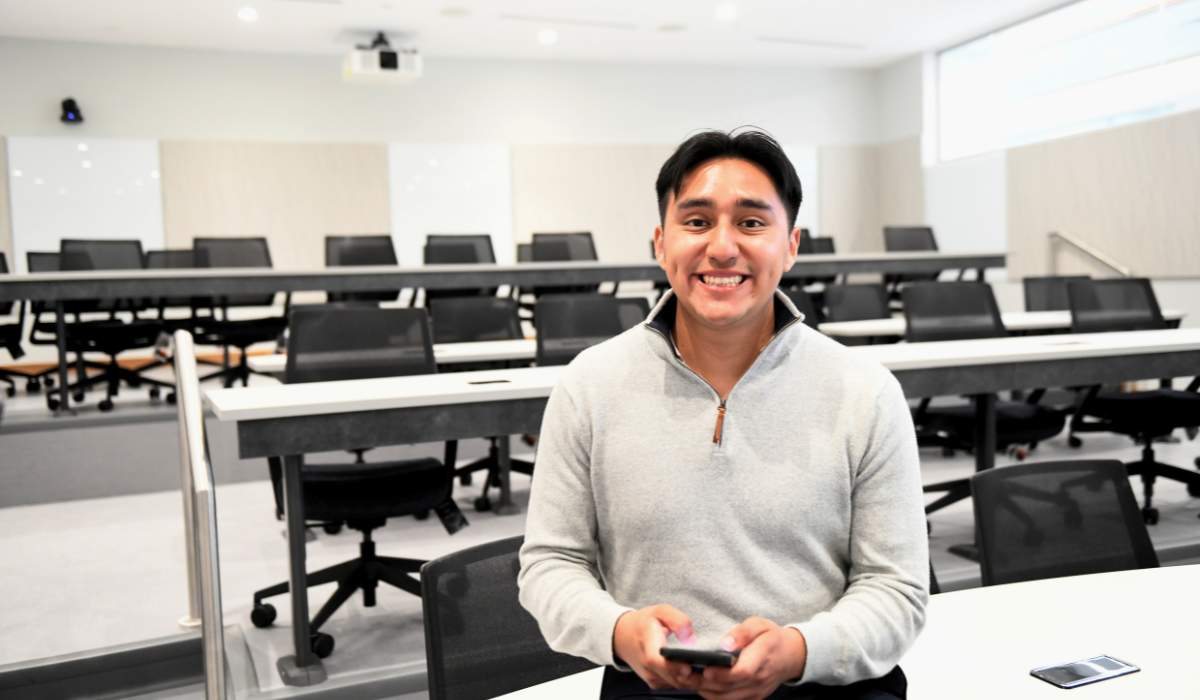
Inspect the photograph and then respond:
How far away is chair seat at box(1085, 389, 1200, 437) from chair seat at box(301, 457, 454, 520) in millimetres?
2586

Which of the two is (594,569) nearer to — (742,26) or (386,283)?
(386,283)

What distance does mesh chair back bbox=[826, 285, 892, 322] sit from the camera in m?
4.35

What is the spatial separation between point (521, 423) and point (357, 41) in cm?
675

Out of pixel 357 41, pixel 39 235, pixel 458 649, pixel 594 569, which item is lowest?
pixel 458 649

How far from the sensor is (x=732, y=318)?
41.3 inches

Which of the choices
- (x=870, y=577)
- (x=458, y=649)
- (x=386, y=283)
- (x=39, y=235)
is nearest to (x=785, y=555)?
(x=870, y=577)

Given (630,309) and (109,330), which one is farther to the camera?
(109,330)

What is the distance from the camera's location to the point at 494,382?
8.41 ft

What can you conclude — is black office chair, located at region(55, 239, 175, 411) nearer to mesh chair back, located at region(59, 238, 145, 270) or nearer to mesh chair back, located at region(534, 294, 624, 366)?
mesh chair back, located at region(59, 238, 145, 270)

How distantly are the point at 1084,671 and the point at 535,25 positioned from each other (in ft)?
24.9

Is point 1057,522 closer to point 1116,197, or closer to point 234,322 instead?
point 234,322

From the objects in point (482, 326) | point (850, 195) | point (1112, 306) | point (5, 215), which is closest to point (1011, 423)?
point (1112, 306)

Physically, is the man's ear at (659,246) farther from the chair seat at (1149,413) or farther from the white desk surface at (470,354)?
the chair seat at (1149,413)

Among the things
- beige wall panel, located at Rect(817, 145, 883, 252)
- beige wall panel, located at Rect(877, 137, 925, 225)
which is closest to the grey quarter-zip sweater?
beige wall panel, located at Rect(877, 137, 925, 225)
